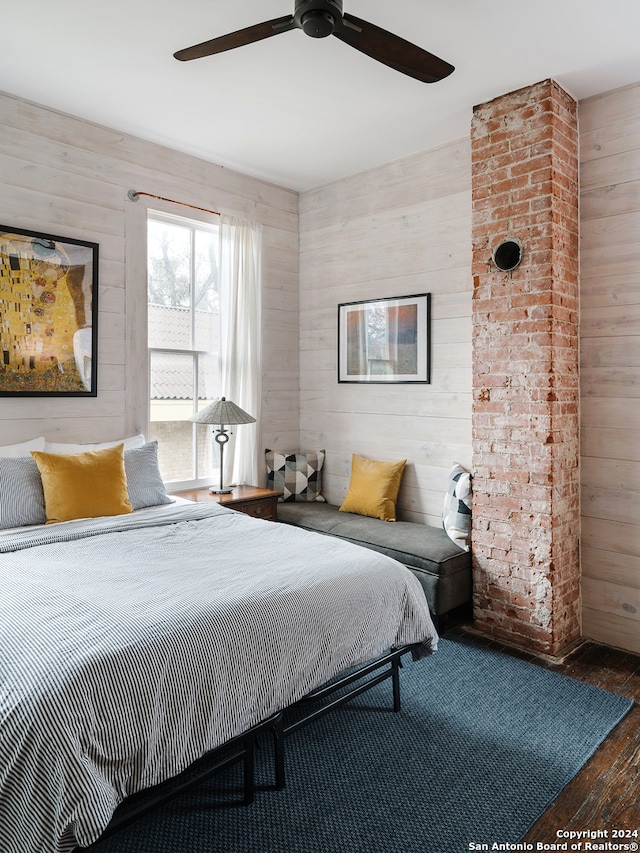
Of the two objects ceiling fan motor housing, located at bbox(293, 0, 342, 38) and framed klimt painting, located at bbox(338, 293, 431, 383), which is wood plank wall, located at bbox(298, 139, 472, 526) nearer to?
framed klimt painting, located at bbox(338, 293, 431, 383)

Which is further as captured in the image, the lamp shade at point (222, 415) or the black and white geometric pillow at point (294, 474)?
the black and white geometric pillow at point (294, 474)

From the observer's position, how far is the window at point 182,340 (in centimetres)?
388

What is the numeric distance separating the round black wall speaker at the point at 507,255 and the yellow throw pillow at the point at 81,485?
2.32 metres

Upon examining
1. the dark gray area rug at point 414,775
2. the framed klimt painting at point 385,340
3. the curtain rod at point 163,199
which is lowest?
the dark gray area rug at point 414,775

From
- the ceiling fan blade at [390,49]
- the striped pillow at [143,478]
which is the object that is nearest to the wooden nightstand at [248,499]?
the striped pillow at [143,478]

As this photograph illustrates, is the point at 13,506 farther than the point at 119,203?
No

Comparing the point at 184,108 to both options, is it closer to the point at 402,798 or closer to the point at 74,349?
the point at 74,349

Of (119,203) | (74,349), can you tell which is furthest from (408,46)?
(74,349)

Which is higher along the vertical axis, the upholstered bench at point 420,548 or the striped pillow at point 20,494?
the striped pillow at point 20,494

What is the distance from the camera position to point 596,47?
2641mm

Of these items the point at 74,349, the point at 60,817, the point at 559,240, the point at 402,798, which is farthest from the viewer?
the point at 74,349

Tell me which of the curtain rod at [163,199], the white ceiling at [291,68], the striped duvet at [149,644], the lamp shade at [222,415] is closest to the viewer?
the striped duvet at [149,644]

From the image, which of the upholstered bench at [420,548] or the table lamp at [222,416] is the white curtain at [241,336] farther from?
the upholstered bench at [420,548]

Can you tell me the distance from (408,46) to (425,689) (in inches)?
105
